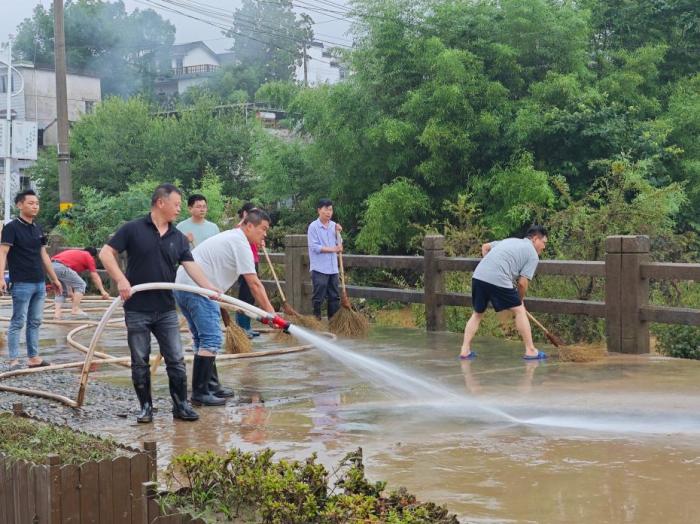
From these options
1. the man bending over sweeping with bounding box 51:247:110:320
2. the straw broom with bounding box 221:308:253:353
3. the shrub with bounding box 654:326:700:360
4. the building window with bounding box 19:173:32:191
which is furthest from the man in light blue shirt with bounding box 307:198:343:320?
the building window with bounding box 19:173:32:191

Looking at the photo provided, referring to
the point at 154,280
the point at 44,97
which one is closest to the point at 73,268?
the point at 154,280

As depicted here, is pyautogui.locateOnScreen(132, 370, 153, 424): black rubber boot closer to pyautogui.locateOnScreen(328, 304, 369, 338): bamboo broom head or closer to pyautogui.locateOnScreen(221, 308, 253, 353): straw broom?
pyautogui.locateOnScreen(221, 308, 253, 353): straw broom

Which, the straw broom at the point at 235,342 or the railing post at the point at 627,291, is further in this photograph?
the straw broom at the point at 235,342

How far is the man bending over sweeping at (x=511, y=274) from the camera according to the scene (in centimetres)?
1013

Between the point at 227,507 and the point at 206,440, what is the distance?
2846 millimetres

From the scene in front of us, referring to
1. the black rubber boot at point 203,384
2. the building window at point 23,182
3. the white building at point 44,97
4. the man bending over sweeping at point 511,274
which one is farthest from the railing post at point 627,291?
the white building at point 44,97

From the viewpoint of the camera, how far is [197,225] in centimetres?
1201

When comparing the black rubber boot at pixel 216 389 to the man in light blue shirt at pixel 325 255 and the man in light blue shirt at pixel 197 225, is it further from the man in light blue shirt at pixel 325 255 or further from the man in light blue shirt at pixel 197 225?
the man in light blue shirt at pixel 325 255

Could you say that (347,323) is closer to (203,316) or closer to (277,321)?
(203,316)

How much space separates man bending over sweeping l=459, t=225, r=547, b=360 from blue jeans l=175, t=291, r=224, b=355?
3288mm

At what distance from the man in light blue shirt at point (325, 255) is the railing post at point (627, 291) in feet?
13.4

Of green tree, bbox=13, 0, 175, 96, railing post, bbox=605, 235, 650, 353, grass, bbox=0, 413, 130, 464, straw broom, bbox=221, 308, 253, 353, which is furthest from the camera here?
green tree, bbox=13, 0, 175, 96

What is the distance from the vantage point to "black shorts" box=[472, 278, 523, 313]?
33.4 ft

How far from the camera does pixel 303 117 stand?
84.8 feet
